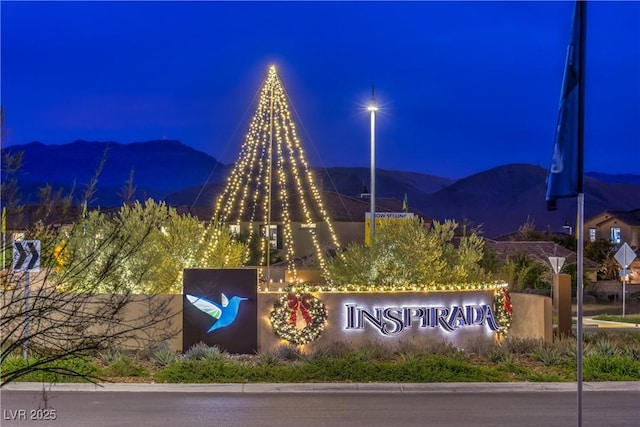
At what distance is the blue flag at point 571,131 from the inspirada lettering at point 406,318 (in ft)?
39.7

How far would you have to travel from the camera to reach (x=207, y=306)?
19172mm

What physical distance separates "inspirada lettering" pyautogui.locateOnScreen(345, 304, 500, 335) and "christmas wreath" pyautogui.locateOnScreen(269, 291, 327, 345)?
0.71 m

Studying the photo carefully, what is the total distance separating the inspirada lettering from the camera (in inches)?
770

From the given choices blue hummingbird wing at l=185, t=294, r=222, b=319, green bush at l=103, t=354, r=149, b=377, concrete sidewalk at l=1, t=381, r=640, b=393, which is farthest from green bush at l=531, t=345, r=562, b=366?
green bush at l=103, t=354, r=149, b=377

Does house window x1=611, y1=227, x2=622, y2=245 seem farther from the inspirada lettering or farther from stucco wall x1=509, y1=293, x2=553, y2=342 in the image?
the inspirada lettering

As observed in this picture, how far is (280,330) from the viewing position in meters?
19.4

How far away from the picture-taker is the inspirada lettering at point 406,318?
19562 mm

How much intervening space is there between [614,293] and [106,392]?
1753 inches

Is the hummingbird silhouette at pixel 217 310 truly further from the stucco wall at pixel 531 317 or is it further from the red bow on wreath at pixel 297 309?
the stucco wall at pixel 531 317

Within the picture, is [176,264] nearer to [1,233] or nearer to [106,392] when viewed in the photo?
[106,392]

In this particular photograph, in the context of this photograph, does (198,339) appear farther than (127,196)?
Yes

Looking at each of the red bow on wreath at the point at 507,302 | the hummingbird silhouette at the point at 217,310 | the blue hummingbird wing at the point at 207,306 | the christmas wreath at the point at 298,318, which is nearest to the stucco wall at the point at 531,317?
the red bow on wreath at the point at 507,302

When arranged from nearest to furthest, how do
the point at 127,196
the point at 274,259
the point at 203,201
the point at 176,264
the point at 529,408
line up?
the point at 127,196, the point at 529,408, the point at 176,264, the point at 274,259, the point at 203,201

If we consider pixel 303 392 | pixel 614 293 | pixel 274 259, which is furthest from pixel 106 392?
pixel 614 293
